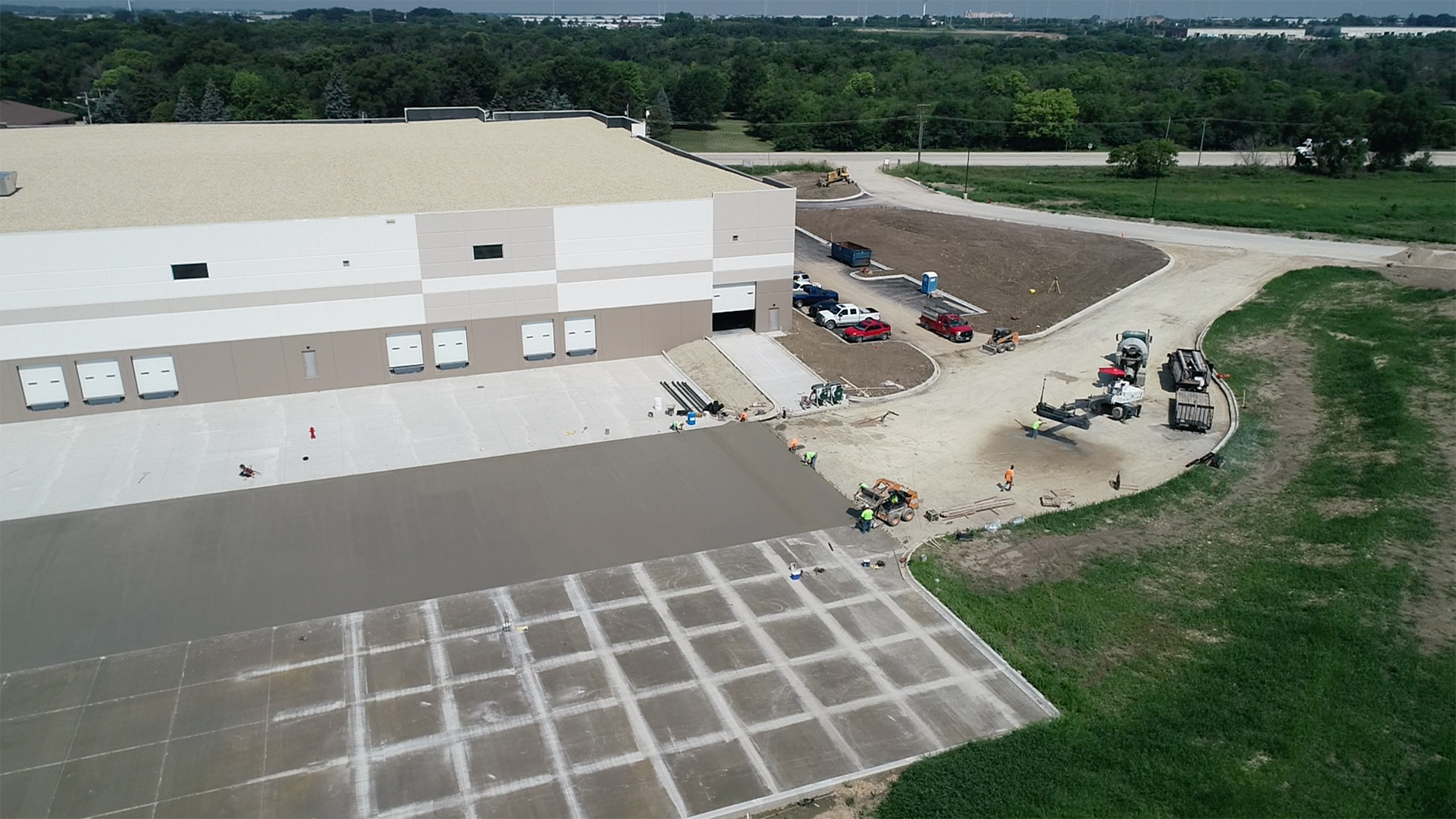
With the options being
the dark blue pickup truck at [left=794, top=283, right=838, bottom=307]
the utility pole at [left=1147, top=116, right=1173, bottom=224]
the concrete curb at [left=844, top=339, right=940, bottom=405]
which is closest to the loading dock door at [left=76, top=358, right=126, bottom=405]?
the concrete curb at [left=844, top=339, right=940, bottom=405]

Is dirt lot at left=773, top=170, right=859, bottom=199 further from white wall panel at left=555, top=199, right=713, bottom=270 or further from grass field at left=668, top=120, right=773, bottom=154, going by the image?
white wall panel at left=555, top=199, right=713, bottom=270

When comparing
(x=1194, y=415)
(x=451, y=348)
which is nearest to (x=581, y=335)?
(x=451, y=348)

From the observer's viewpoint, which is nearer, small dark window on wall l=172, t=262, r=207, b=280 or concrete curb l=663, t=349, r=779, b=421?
small dark window on wall l=172, t=262, r=207, b=280

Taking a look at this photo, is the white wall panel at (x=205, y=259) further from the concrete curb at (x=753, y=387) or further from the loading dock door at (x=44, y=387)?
the concrete curb at (x=753, y=387)

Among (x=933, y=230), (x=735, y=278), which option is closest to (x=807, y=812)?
(x=735, y=278)

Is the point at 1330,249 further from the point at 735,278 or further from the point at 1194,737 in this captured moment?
the point at 1194,737

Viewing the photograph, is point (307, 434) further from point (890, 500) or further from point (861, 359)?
point (861, 359)
